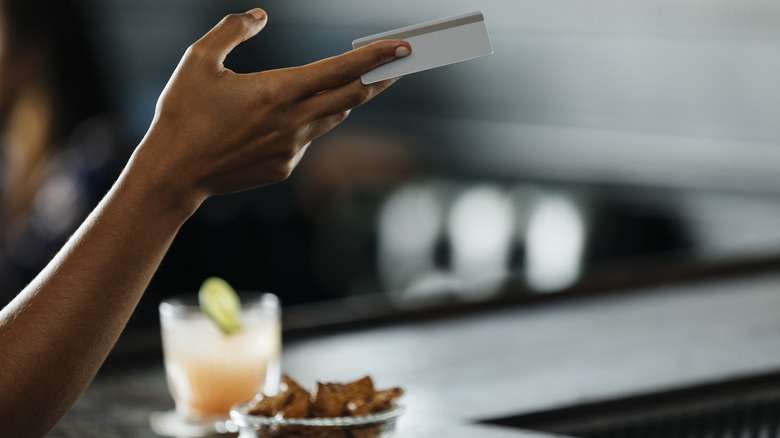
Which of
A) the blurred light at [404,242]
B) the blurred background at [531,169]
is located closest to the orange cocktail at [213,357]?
the blurred background at [531,169]

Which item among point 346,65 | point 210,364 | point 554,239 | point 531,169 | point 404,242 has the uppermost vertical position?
point 531,169

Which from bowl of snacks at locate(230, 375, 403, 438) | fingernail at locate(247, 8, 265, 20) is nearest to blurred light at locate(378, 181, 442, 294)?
bowl of snacks at locate(230, 375, 403, 438)

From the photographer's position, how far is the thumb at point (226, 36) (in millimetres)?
795

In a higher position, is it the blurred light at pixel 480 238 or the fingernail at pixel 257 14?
A: the blurred light at pixel 480 238

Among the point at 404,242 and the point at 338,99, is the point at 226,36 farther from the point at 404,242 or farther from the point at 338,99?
the point at 404,242

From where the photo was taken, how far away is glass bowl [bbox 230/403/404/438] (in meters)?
0.87

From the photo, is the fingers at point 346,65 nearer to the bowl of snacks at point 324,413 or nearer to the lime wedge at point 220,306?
the bowl of snacks at point 324,413

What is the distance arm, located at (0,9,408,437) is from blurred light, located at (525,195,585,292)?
308cm

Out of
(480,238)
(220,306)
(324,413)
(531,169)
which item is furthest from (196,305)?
(531,169)

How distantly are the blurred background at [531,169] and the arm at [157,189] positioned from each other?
8.45 ft

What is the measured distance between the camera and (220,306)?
44.6 inches

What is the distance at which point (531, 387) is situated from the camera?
4.30ft

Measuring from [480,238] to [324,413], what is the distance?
331cm

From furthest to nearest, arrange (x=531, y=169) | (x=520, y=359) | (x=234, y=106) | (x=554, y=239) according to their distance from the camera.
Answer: (x=531, y=169), (x=554, y=239), (x=520, y=359), (x=234, y=106)
